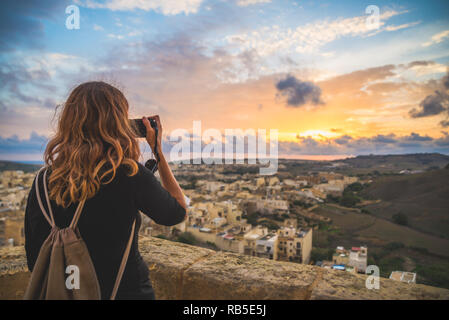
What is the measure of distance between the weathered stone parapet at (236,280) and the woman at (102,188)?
409 mm

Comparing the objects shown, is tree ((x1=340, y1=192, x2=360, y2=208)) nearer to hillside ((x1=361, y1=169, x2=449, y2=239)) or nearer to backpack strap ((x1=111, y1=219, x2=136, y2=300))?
hillside ((x1=361, y1=169, x2=449, y2=239))

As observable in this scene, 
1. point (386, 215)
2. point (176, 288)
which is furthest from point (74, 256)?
point (386, 215)

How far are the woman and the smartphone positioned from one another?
82 mm

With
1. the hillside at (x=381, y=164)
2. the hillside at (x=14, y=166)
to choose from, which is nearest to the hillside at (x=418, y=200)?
the hillside at (x=381, y=164)

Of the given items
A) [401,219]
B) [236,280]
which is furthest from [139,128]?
[401,219]

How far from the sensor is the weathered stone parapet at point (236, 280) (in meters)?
1.20

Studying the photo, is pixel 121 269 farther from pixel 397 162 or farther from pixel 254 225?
pixel 397 162

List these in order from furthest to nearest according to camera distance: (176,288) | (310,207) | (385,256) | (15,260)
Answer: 1. (310,207)
2. (385,256)
3. (15,260)
4. (176,288)

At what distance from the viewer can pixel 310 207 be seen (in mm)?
26953

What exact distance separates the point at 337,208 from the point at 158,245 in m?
27.9

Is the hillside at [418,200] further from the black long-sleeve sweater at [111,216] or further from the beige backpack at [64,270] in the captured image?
the beige backpack at [64,270]

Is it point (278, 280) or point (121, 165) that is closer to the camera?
point (121, 165)

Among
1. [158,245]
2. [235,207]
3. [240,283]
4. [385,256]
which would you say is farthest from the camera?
[235,207]
